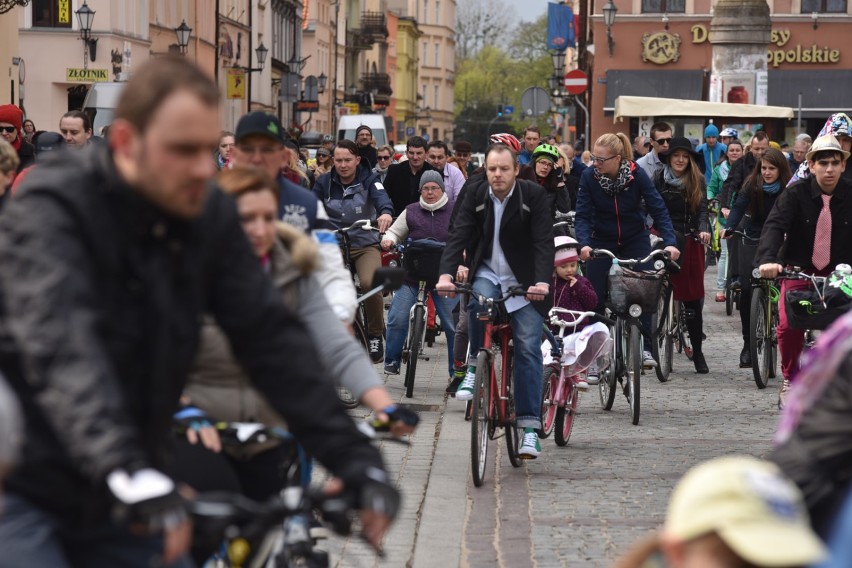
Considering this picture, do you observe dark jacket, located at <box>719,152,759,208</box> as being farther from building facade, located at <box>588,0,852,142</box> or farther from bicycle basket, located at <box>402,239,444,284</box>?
building facade, located at <box>588,0,852,142</box>

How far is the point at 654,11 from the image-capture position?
53.7 m

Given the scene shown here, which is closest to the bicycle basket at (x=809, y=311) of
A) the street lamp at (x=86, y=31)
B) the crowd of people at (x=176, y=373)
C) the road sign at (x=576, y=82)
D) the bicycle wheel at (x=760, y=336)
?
the bicycle wheel at (x=760, y=336)

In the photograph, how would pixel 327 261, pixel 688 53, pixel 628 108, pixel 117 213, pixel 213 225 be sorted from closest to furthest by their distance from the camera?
pixel 117 213 → pixel 213 225 → pixel 327 261 → pixel 628 108 → pixel 688 53

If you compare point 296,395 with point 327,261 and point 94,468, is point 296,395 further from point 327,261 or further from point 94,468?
point 327,261

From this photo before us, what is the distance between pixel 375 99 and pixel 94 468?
11239cm

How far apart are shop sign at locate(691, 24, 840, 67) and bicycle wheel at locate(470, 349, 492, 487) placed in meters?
44.0

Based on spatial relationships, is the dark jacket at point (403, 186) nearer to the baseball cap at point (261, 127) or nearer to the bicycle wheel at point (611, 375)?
the bicycle wheel at point (611, 375)

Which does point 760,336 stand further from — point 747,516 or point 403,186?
point 747,516

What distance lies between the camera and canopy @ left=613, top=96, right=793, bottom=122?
A: 1399 inches

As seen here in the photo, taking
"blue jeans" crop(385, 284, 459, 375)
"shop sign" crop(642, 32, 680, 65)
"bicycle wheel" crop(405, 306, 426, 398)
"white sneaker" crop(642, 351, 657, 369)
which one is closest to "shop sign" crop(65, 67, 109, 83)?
"shop sign" crop(642, 32, 680, 65)

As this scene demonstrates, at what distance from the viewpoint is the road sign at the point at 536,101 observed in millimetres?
32594

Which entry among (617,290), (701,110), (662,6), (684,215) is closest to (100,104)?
(701,110)

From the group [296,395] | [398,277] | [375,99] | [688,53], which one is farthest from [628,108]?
[375,99]

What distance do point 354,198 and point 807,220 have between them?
5.14 m
